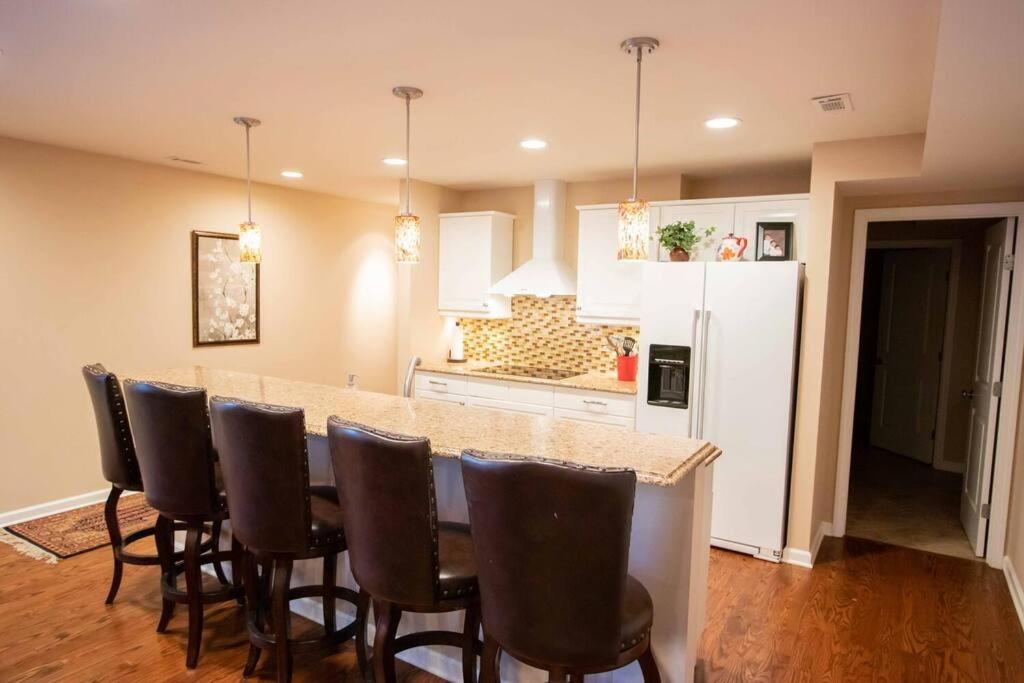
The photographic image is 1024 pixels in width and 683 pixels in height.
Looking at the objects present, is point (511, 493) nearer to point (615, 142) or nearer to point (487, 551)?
point (487, 551)

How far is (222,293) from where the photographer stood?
16.2ft

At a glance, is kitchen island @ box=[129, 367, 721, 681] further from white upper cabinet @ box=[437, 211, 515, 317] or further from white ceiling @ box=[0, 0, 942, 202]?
white upper cabinet @ box=[437, 211, 515, 317]

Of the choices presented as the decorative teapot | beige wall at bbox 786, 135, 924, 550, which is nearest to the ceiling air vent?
beige wall at bbox 786, 135, 924, 550

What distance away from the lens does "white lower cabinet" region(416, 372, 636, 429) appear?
13.8ft

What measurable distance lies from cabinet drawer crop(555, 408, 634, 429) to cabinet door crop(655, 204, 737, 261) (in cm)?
111

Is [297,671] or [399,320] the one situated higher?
[399,320]

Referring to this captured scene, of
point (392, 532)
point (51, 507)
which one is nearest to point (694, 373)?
point (392, 532)

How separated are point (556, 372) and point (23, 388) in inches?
141

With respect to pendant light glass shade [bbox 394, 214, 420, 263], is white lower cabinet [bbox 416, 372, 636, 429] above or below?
below

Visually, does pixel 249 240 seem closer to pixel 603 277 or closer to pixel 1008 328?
pixel 603 277

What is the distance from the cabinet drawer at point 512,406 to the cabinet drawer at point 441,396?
10cm

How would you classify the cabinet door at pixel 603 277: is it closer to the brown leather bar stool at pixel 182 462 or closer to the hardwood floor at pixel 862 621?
the hardwood floor at pixel 862 621

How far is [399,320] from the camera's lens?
5199mm

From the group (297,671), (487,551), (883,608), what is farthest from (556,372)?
(487,551)
